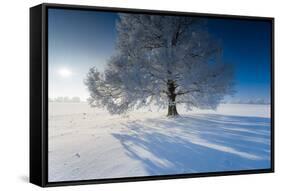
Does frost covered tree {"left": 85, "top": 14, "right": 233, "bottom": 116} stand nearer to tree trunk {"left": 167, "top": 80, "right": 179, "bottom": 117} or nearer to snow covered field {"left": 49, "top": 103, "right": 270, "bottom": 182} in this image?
tree trunk {"left": 167, "top": 80, "right": 179, "bottom": 117}

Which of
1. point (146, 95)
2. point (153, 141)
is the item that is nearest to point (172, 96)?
point (146, 95)

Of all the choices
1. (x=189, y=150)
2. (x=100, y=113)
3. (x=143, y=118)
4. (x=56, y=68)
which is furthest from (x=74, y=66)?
(x=189, y=150)

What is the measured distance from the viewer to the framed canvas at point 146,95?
232 inches

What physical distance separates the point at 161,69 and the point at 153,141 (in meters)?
0.90

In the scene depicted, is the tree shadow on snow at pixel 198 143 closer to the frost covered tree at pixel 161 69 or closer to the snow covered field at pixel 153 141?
the snow covered field at pixel 153 141

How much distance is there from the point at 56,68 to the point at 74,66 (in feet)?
0.76

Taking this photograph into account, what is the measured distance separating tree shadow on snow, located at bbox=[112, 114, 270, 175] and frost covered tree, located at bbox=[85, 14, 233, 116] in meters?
0.22

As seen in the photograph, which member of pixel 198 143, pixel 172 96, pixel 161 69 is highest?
pixel 161 69

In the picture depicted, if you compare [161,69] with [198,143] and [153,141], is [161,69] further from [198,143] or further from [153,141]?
[198,143]

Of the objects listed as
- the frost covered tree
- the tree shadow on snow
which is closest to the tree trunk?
the frost covered tree

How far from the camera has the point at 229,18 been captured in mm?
6770

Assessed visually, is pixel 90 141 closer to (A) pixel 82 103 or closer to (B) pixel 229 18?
(A) pixel 82 103

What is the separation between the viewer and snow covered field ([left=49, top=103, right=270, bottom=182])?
19.5 feet

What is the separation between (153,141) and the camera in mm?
6340
